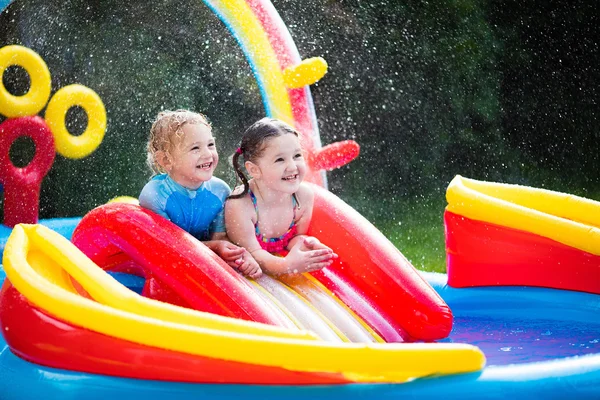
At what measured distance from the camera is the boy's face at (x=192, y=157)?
111 inches

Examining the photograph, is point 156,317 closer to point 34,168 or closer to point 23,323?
point 23,323

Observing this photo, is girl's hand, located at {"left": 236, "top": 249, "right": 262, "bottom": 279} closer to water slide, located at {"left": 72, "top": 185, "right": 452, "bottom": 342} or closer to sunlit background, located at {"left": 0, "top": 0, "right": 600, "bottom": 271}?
water slide, located at {"left": 72, "top": 185, "right": 452, "bottom": 342}

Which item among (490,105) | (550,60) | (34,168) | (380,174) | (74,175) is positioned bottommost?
(34,168)

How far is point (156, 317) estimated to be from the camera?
89.0 inches

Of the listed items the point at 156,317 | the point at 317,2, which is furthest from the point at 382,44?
the point at 156,317

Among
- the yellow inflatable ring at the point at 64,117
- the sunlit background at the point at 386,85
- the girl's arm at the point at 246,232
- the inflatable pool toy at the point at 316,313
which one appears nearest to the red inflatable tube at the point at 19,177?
the yellow inflatable ring at the point at 64,117

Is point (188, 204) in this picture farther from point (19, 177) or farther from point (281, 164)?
point (19, 177)

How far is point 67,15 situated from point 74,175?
123cm

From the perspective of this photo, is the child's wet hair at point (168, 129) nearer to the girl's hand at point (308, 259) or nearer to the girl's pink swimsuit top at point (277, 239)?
the girl's pink swimsuit top at point (277, 239)

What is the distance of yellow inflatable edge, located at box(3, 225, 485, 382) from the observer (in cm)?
205

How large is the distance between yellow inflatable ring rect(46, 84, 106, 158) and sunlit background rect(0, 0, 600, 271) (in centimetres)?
218

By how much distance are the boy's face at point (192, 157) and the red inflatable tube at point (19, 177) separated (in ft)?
6.58

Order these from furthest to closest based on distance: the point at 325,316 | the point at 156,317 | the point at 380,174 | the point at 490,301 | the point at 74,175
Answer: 1. the point at 380,174
2. the point at 74,175
3. the point at 490,301
4. the point at 325,316
5. the point at 156,317

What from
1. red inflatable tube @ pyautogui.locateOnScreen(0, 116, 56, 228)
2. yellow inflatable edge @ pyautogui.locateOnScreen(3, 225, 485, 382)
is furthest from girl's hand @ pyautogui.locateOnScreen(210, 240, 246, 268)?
red inflatable tube @ pyautogui.locateOnScreen(0, 116, 56, 228)
